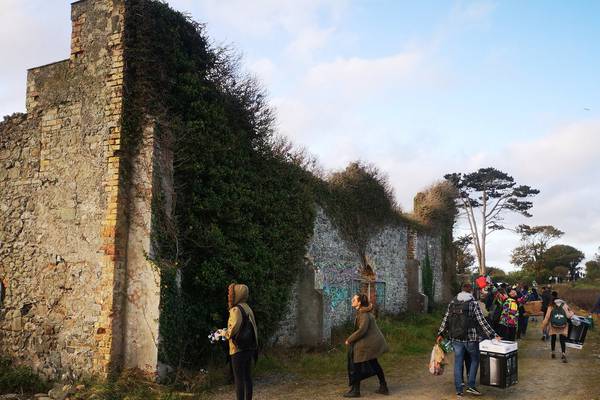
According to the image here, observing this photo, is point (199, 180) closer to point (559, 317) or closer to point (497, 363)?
point (497, 363)

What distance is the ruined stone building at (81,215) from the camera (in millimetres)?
9031

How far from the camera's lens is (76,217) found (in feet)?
31.6

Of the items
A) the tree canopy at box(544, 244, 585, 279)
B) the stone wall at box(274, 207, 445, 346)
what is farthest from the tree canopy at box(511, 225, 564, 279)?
the stone wall at box(274, 207, 445, 346)

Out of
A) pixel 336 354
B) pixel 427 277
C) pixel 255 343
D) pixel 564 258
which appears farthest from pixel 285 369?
pixel 564 258

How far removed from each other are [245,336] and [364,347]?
7.25 ft

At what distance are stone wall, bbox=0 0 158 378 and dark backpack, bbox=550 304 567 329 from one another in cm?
853

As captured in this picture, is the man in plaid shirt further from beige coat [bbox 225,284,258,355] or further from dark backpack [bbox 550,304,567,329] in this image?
dark backpack [bbox 550,304,567,329]

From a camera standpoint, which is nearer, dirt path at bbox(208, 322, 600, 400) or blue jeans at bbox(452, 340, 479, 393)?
blue jeans at bbox(452, 340, 479, 393)

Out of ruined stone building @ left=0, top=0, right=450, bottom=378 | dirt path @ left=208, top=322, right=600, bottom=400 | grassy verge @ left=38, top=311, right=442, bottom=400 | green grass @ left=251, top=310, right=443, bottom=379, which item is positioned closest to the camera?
grassy verge @ left=38, top=311, right=442, bottom=400

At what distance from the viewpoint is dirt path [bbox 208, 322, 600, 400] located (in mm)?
8773

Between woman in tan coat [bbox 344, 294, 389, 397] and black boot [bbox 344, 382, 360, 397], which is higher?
woman in tan coat [bbox 344, 294, 389, 397]

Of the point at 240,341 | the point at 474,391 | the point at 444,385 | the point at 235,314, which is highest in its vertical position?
the point at 235,314

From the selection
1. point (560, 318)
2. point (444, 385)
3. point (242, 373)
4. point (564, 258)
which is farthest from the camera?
point (564, 258)

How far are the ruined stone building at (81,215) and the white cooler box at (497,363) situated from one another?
5344 millimetres
